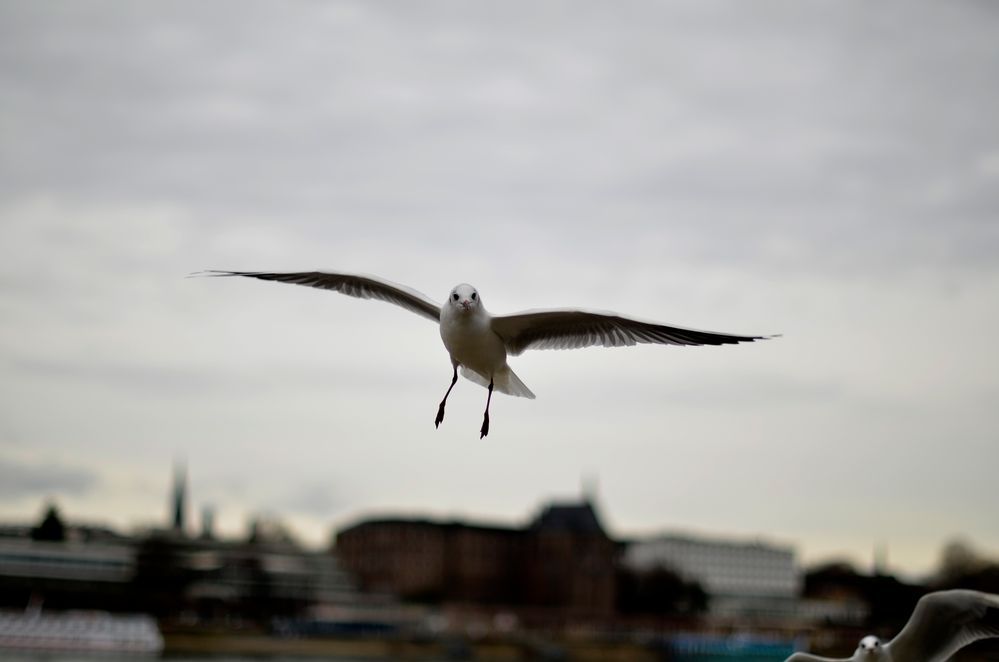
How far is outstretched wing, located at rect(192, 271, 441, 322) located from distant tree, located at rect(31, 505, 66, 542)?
281 ft

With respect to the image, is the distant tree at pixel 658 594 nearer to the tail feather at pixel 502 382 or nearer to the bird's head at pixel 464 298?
the tail feather at pixel 502 382

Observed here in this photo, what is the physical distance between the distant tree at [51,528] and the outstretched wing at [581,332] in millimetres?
86032

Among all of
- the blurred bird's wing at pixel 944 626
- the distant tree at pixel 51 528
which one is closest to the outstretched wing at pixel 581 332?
the blurred bird's wing at pixel 944 626

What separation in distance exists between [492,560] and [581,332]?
11955 cm

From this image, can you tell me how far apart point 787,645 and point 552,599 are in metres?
28.4

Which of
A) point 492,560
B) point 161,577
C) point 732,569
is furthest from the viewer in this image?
point 732,569

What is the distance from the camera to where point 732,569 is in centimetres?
14925

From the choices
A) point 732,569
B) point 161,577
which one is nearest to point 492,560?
point 732,569

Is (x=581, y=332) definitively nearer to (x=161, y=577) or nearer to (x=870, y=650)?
(x=870, y=650)

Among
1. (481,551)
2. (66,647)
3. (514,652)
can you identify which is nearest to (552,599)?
(481,551)

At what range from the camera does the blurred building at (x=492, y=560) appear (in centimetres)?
12062

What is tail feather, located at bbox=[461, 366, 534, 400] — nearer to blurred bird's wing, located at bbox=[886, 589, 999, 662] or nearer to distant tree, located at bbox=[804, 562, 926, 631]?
blurred bird's wing, located at bbox=[886, 589, 999, 662]

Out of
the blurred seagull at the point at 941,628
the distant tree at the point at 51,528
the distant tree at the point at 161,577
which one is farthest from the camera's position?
the distant tree at the point at 51,528

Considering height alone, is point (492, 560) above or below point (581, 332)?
above
